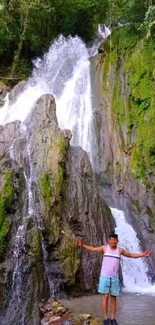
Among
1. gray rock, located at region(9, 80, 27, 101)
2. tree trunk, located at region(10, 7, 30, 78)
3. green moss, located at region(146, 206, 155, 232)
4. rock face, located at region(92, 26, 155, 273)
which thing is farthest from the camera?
tree trunk, located at region(10, 7, 30, 78)

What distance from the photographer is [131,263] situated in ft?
45.3

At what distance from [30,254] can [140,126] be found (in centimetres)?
1058

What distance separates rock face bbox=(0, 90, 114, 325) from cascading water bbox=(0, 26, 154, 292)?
1691 mm

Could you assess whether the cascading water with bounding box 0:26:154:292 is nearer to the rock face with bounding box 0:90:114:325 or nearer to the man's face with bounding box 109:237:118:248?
the rock face with bounding box 0:90:114:325

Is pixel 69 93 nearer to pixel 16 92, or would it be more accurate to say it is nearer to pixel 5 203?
pixel 16 92

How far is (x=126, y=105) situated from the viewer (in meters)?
19.7

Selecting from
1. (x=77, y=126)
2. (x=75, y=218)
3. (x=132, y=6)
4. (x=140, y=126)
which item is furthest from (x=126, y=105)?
(x=75, y=218)

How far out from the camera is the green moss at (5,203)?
34.4 ft

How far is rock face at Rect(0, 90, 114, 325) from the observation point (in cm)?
1005

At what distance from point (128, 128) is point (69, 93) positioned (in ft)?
16.2

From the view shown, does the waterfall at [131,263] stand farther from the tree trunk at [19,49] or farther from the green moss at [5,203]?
the tree trunk at [19,49]

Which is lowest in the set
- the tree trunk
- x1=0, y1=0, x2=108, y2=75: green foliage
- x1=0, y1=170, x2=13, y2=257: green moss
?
x1=0, y1=170, x2=13, y2=257: green moss

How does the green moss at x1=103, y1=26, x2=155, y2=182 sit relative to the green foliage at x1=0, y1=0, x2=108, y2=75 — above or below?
below

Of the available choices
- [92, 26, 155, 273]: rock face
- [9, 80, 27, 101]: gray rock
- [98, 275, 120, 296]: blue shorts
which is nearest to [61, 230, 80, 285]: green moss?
[98, 275, 120, 296]: blue shorts
